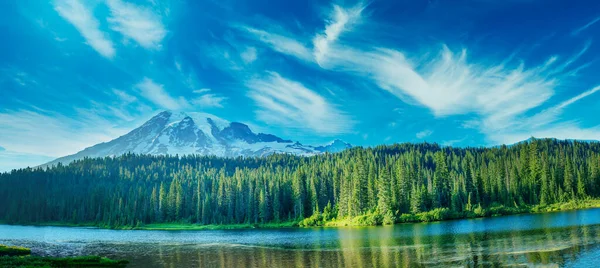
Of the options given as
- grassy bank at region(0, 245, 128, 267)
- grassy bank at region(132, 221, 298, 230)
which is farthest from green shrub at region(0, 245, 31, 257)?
grassy bank at region(132, 221, 298, 230)

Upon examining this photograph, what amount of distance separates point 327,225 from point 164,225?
79.7m

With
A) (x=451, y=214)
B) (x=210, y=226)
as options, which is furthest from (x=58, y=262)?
(x=210, y=226)

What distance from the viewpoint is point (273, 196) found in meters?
180

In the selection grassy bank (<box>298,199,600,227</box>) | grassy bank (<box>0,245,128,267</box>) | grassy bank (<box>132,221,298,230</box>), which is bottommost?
grassy bank (<box>132,221,298,230</box>)

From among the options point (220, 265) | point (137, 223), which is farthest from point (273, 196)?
point (220, 265)

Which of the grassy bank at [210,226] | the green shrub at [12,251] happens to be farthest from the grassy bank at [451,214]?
the green shrub at [12,251]

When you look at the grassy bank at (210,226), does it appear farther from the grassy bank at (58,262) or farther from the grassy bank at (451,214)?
the grassy bank at (58,262)

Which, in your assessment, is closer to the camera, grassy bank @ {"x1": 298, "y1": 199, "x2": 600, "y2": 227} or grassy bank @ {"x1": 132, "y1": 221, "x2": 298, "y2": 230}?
grassy bank @ {"x1": 298, "y1": 199, "x2": 600, "y2": 227}

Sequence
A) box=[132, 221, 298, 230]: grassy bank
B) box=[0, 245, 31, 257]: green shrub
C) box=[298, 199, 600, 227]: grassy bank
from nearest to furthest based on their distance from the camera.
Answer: box=[0, 245, 31, 257]: green shrub < box=[298, 199, 600, 227]: grassy bank < box=[132, 221, 298, 230]: grassy bank

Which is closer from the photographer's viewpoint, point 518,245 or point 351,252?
point 518,245

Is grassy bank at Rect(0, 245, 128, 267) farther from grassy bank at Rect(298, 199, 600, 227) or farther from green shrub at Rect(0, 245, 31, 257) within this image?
grassy bank at Rect(298, 199, 600, 227)

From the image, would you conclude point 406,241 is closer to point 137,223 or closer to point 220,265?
point 220,265

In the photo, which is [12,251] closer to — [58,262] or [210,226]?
[58,262]

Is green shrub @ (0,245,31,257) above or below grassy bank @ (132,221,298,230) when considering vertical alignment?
above
